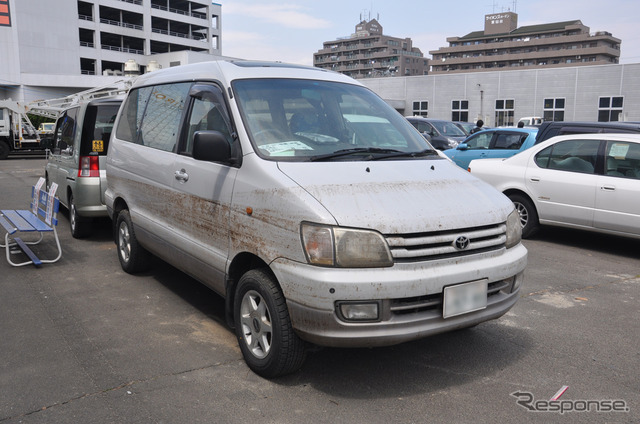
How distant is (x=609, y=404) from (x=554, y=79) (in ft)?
158

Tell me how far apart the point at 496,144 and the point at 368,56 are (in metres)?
129

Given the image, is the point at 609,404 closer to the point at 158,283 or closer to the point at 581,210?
the point at 158,283

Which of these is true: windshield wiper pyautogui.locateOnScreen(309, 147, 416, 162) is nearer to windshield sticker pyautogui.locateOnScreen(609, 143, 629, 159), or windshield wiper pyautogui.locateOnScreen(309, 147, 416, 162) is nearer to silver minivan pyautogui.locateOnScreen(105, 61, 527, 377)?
silver minivan pyautogui.locateOnScreen(105, 61, 527, 377)

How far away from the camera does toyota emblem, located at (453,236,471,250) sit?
3.38 metres

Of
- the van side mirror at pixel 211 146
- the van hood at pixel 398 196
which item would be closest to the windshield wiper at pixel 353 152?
the van hood at pixel 398 196

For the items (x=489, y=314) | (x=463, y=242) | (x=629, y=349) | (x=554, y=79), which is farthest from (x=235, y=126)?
(x=554, y=79)

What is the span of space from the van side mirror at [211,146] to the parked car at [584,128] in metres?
6.43

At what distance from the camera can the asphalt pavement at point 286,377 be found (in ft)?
10.7

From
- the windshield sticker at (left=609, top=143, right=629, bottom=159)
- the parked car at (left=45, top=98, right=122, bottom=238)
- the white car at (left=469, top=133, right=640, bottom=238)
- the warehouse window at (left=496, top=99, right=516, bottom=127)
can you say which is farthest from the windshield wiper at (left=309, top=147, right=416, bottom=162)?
the warehouse window at (left=496, top=99, right=516, bottom=127)

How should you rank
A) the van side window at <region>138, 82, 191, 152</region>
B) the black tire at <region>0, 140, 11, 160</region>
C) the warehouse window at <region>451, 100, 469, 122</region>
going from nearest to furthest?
1. the van side window at <region>138, 82, 191, 152</region>
2. the black tire at <region>0, 140, 11, 160</region>
3. the warehouse window at <region>451, 100, 469, 122</region>

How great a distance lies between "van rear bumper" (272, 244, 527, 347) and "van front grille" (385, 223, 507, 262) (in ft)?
0.18

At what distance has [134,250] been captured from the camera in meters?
5.82

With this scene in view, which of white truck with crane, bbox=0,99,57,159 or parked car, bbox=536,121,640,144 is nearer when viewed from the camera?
parked car, bbox=536,121,640,144

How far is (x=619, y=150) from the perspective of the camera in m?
7.34
